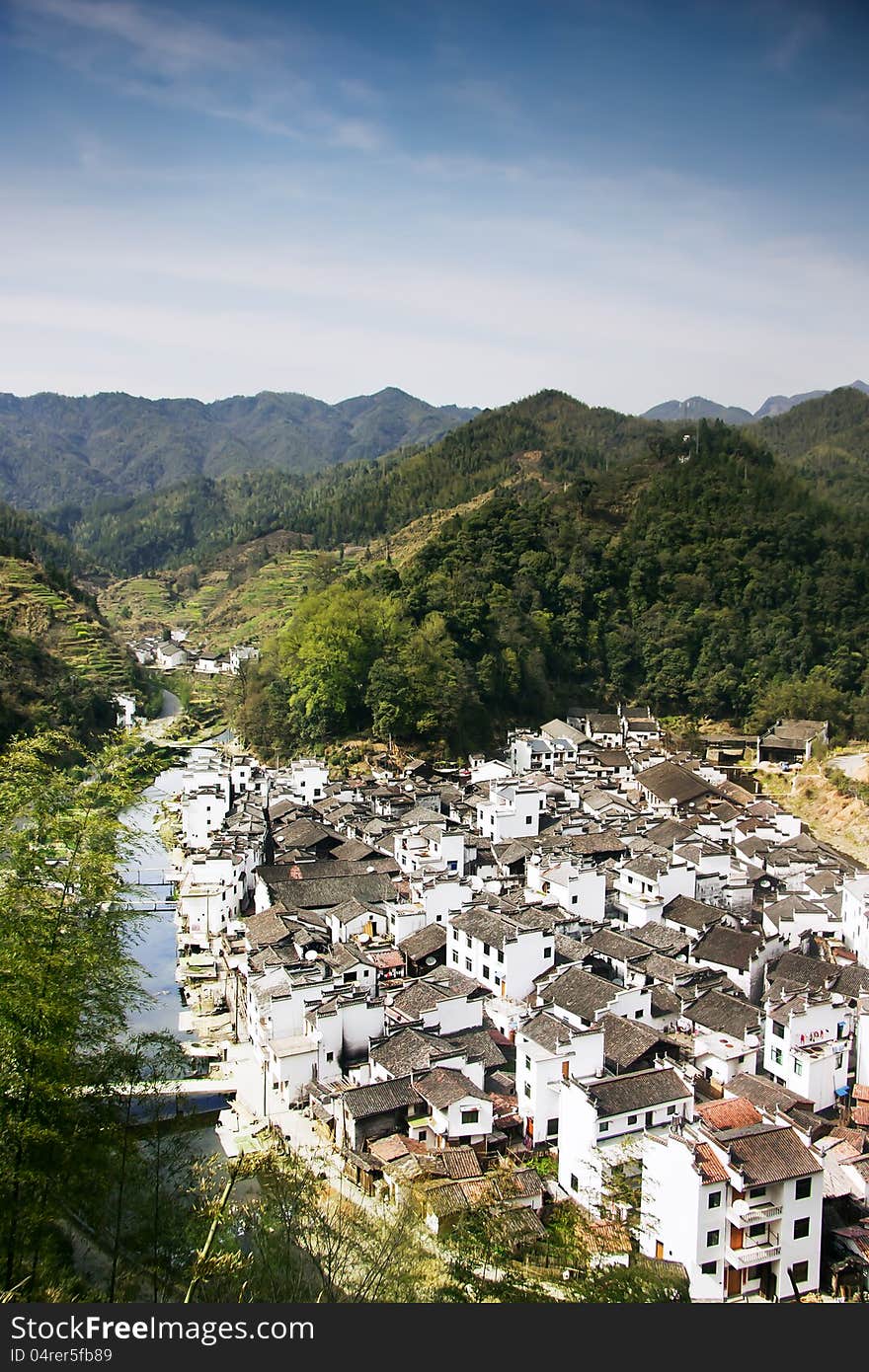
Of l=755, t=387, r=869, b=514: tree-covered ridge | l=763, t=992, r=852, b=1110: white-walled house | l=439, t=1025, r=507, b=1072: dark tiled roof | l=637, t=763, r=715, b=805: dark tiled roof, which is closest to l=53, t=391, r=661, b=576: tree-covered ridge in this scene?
l=755, t=387, r=869, b=514: tree-covered ridge

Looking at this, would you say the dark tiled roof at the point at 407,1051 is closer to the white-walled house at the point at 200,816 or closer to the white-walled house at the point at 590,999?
the white-walled house at the point at 590,999

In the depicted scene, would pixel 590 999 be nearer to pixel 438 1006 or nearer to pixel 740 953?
pixel 438 1006

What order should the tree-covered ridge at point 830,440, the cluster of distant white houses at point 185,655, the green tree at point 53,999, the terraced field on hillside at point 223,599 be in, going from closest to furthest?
the green tree at point 53,999 < the cluster of distant white houses at point 185,655 < the terraced field on hillside at point 223,599 < the tree-covered ridge at point 830,440

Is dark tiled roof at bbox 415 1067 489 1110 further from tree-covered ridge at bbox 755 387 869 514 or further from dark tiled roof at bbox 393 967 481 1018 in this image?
tree-covered ridge at bbox 755 387 869 514

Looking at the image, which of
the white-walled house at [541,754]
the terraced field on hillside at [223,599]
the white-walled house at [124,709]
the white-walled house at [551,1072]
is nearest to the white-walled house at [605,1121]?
the white-walled house at [551,1072]

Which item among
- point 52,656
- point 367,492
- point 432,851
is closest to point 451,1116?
point 432,851

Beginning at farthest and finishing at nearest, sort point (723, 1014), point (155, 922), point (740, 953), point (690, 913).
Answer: point (155, 922), point (690, 913), point (740, 953), point (723, 1014)
